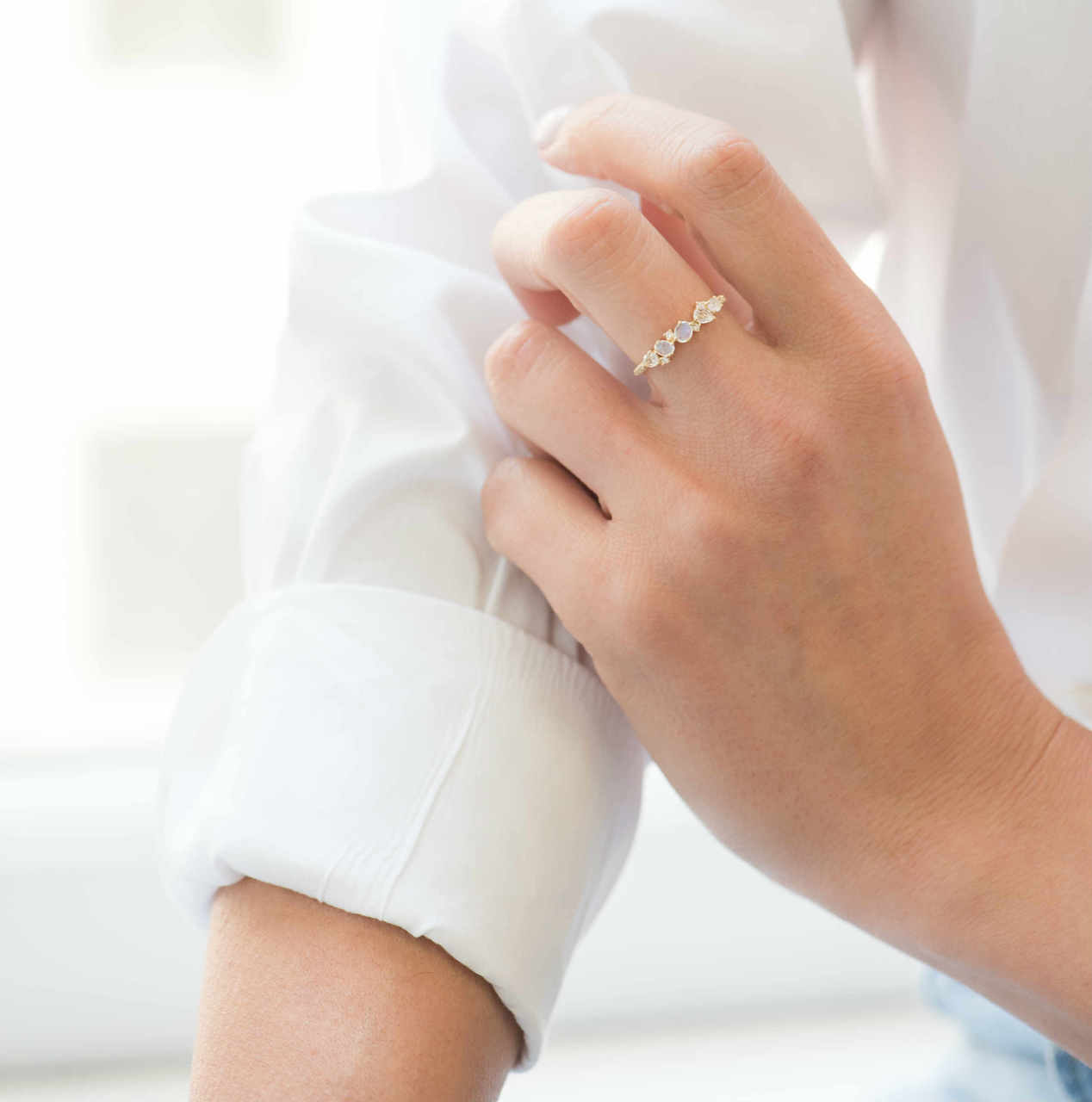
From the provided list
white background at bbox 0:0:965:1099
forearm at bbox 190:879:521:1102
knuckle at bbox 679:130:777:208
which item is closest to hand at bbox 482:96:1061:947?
knuckle at bbox 679:130:777:208

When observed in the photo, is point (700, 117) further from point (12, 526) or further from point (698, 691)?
point (12, 526)

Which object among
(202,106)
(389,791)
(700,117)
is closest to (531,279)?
(700,117)

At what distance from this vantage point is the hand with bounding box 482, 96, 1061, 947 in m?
0.37

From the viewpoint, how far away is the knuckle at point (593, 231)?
14.1 inches

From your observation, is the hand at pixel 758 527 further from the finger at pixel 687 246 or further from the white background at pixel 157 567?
the white background at pixel 157 567

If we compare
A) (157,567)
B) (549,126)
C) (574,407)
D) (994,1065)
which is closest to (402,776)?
(574,407)

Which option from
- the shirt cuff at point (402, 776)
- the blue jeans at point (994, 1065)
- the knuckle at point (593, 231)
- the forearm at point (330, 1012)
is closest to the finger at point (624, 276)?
the knuckle at point (593, 231)

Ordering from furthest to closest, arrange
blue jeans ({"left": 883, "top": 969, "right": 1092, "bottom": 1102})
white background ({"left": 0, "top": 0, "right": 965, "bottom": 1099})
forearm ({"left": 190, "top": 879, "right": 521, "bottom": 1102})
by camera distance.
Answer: white background ({"left": 0, "top": 0, "right": 965, "bottom": 1099}), blue jeans ({"left": 883, "top": 969, "right": 1092, "bottom": 1102}), forearm ({"left": 190, "top": 879, "right": 521, "bottom": 1102})

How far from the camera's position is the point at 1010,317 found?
1.61 ft

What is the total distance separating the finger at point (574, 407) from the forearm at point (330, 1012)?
18 centimetres

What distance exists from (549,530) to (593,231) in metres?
0.11

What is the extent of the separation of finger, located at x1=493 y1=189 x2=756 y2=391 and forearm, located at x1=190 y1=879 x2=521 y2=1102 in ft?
0.74

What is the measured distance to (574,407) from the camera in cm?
40

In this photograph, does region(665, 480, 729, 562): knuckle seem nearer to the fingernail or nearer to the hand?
the hand
